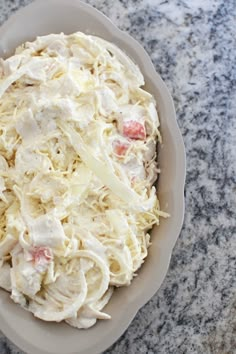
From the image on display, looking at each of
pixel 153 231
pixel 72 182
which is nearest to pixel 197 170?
pixel 153 231

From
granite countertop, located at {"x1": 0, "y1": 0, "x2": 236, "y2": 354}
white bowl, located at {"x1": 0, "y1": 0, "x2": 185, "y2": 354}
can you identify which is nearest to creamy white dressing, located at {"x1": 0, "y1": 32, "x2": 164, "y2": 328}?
white bowl, located at {"x1": 0, "y1": 0, "x2": 185, "y2": 354}

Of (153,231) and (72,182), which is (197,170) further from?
(72,182)

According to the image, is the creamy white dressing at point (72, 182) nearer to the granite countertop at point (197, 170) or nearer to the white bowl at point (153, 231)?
the white bowl at point (153, 231)

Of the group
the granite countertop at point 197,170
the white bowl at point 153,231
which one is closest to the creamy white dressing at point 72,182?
the white bowl at point 153,231

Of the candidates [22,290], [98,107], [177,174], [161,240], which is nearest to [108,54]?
[98,107]

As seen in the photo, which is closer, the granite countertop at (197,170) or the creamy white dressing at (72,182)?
the creamy white dressing at (72,182)

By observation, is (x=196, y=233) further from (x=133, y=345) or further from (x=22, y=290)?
(x=22, y=290)
